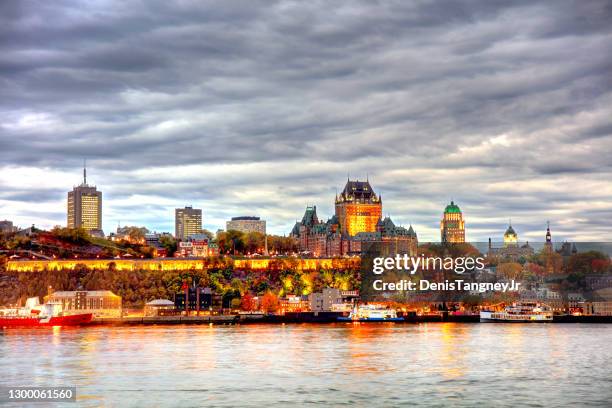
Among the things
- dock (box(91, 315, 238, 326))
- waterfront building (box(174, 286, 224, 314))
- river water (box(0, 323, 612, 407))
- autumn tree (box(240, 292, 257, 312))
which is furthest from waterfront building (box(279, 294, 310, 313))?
river water (box(0, 323, 612, 407))

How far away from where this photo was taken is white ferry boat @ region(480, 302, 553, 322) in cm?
14525

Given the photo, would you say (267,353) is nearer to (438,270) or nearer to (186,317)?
(186,317)

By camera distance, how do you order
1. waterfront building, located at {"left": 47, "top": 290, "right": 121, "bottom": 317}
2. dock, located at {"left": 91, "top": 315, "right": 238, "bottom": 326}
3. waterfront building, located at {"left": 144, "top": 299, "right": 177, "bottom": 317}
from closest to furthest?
dock, located at {"left": 91, "top": 315, "right": 238, "bottom": 326} < waterfront building, located at {"left": 47, "top": 290, "right": 121, "bottom": 317} < waterfront building, located at {"left": 144, "top": 299, "right": 177, "bottom": 317}

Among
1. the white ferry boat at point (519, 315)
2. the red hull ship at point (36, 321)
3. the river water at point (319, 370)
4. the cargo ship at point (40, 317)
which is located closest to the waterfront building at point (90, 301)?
the cargo ship at point (40, 317)

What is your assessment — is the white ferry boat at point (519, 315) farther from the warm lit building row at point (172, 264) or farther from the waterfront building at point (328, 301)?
the warm lit building row at point (172, 264)

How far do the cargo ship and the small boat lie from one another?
35948mm

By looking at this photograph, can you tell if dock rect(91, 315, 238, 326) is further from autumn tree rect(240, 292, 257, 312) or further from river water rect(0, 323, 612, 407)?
river water rect(0, 323, 612, 407)

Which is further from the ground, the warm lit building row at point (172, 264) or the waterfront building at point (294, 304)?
the warm lit building row at point (172, 264)

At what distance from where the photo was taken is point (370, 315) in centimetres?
14600

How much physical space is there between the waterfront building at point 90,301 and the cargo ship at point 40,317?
489 inches

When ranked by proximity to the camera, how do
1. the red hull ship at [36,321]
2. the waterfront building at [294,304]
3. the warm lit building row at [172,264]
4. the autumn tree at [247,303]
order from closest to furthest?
the red hull ship at [36,321] < the waterfront building at [294,304] < the autumn tree at [247,303] < the warm lit building row at [172,264]

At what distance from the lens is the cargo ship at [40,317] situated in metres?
134

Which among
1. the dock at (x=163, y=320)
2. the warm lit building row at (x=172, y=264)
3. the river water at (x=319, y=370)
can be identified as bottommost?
the river water at (x=319, y=370)

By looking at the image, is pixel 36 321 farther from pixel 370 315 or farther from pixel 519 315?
pixel 519 315
